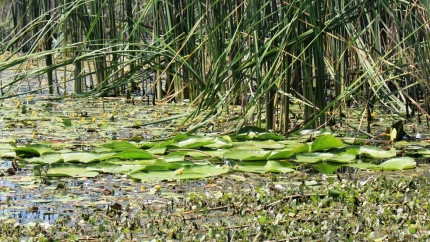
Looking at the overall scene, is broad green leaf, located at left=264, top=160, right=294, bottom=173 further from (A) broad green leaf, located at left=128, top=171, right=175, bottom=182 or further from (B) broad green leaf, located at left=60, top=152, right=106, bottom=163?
(B) broad green leaf, located at left=60, top=152, right=106, bottom=163

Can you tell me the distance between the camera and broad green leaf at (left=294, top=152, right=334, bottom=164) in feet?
13.9

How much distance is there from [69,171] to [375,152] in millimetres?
1471

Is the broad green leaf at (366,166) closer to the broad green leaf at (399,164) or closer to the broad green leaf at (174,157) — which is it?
the broad green leaf at (399,164)

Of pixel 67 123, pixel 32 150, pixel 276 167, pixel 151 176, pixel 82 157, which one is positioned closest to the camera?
pixel 151 176

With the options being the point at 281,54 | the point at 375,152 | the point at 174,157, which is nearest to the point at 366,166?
the point at 375,152

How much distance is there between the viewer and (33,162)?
4.21 metres

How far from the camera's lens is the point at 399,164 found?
409cm

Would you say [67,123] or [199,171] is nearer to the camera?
[199,171]

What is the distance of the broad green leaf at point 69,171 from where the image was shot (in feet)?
12.9

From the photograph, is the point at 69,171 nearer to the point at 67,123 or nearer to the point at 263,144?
the point at 263,144

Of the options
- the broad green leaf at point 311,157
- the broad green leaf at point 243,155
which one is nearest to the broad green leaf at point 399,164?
the broad green leaf at point 311,157

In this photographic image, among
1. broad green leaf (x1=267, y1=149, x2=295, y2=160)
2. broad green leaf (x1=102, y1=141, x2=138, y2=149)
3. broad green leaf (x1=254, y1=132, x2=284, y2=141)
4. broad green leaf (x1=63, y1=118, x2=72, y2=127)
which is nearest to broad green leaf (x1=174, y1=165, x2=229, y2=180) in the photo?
broad green leaf (x1=267, y1=149, x2=295, y2=160)

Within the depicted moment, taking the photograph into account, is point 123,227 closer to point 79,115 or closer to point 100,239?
point 100,239

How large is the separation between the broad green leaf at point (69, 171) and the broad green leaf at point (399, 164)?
1.31m
